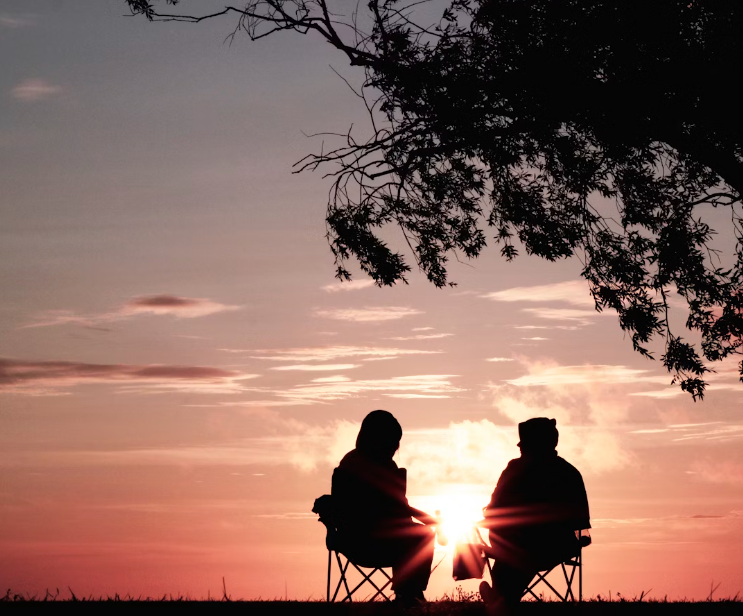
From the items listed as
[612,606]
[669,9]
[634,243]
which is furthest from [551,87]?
[612,606]

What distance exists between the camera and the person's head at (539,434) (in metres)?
8.20

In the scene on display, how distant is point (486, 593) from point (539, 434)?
63.1 inches

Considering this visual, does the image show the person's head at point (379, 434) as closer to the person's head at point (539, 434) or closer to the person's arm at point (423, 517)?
the person's arm at point (423, 517)

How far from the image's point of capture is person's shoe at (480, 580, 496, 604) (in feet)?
27.0

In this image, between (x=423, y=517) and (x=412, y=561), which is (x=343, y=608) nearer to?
(x=412, y=561)

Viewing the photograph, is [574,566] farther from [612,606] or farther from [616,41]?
[616,41]

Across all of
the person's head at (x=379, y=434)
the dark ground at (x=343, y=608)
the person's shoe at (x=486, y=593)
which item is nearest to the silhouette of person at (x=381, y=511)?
the person's head at (x=379, y=434)

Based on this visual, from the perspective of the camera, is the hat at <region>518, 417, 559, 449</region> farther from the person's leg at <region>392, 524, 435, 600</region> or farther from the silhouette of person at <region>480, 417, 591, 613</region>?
the person's leg at <region>392, 524, 435, 600</region>

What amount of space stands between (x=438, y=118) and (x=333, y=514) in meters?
6.03

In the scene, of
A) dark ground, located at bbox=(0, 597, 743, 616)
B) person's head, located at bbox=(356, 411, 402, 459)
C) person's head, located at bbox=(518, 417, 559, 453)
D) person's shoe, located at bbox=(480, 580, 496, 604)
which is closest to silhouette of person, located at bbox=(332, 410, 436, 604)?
person's head, located at bbox=(356, 411, 402, 459)

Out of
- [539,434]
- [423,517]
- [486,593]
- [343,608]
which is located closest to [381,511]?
[423,517]

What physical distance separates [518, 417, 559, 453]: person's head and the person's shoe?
1.36 metres

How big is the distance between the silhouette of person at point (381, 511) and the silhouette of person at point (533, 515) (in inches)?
28.9

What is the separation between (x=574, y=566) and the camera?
8.37 metres
